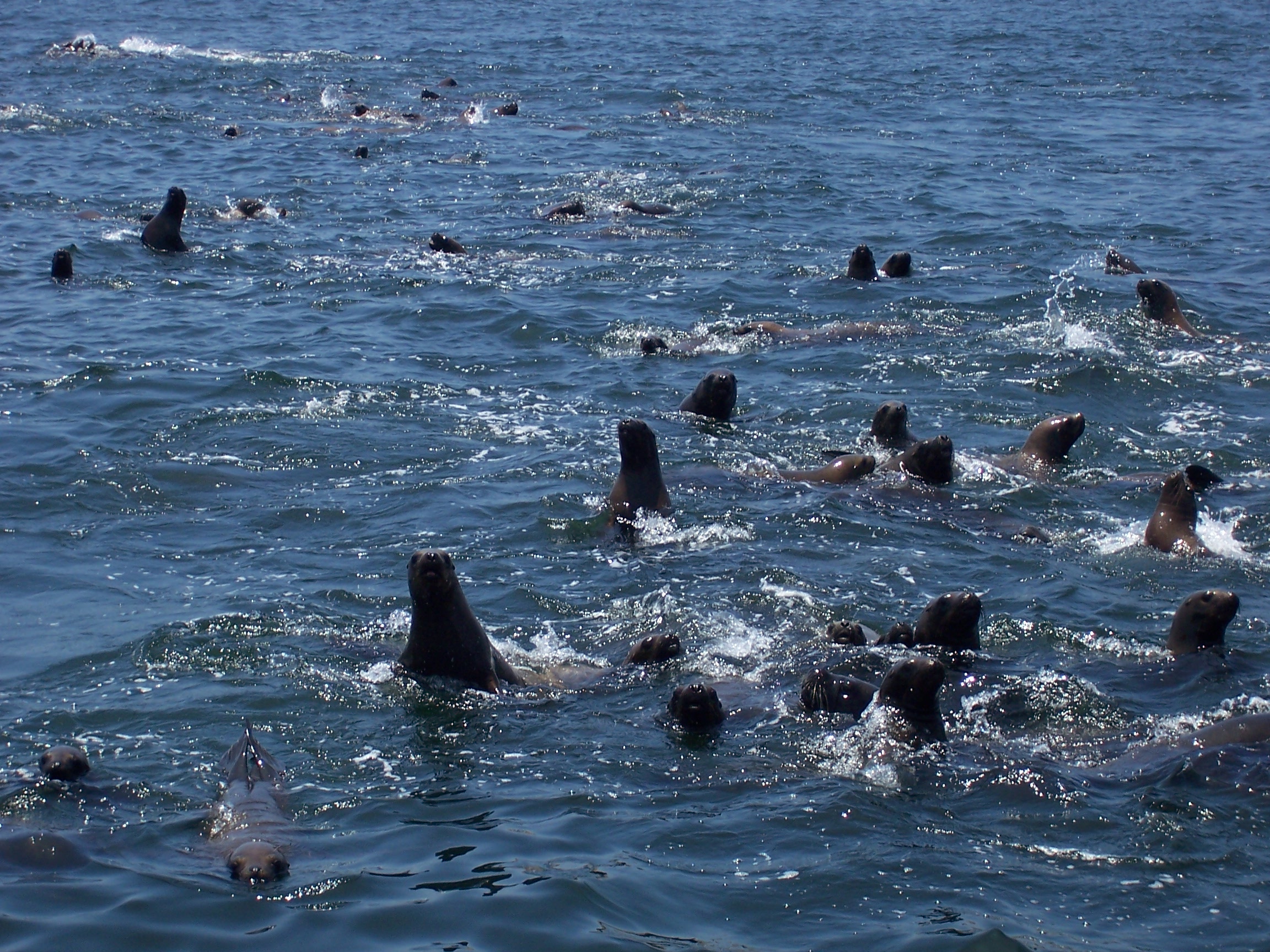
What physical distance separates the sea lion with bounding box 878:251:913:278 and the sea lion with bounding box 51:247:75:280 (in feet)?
32.6

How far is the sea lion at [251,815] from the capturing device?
6.08 meters

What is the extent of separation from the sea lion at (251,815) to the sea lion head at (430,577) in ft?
4.24

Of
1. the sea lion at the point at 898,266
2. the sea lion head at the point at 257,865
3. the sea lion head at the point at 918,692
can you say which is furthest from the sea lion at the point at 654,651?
the sea lion at the point at 898,266

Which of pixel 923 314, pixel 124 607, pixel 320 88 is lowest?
pixel 124 607

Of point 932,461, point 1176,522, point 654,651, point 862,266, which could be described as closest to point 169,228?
point 862,266

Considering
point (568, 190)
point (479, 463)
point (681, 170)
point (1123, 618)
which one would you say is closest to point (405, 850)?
point (1123, 618)

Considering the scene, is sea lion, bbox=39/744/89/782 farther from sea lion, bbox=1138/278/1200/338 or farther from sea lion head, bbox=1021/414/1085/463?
sea lion, bbox=1138/278/1200/338

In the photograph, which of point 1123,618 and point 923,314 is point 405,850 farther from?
point 923,314

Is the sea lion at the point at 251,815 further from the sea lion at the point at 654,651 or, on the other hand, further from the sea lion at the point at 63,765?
the sea lion at the point at 654,651

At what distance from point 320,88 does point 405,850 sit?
29.3m

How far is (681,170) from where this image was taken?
2414cm

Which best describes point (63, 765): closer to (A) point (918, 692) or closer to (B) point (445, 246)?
(A) point (918, 692)

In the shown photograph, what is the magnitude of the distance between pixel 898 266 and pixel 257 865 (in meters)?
13.5

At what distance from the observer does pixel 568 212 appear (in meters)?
20.8
